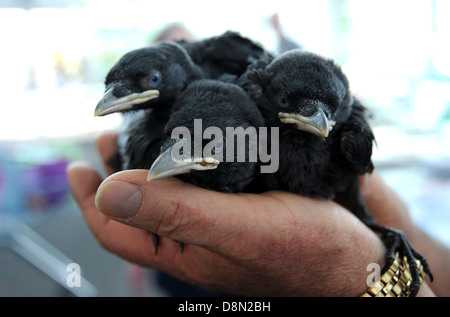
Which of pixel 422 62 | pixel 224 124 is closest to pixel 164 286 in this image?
pixel 224 124

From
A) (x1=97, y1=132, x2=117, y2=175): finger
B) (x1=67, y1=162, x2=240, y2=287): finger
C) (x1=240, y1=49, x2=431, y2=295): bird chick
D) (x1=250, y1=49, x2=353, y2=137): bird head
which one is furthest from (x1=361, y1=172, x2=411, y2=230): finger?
(x1=97, y1=132, x2=117, y2=175): finger

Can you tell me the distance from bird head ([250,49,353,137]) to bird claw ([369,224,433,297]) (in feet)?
1.38

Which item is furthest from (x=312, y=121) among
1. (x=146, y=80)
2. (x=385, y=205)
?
(x=385, y=205)

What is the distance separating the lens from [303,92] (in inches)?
A: 32.9

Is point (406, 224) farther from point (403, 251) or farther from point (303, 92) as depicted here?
point (303, 92)

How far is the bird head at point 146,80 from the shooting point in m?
0.92

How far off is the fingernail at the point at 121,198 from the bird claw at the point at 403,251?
0.68m

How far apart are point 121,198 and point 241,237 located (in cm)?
25

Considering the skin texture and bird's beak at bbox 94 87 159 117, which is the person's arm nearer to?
the skin texture

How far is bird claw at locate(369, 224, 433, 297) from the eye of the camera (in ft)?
3.35

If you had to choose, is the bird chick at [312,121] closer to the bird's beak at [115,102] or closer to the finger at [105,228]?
the bird's beak at [115,102]

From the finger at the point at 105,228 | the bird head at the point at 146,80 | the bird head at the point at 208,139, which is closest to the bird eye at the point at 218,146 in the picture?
the bird head at the point at 208,139

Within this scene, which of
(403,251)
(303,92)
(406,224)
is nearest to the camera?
(303,92)

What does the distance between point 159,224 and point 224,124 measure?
0.23 m
